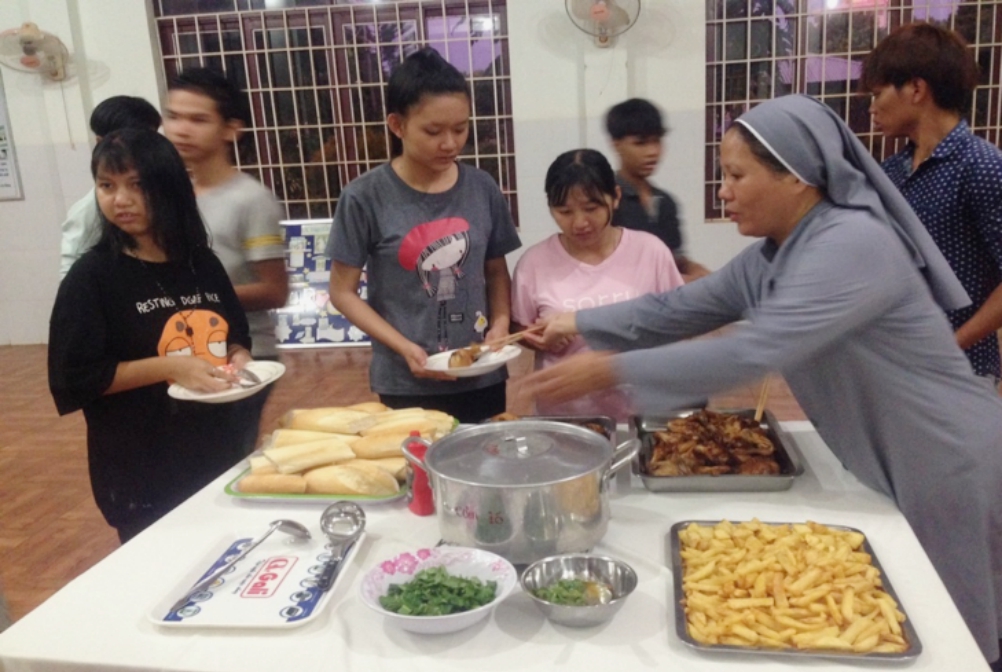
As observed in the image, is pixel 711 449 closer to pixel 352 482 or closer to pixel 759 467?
pixel 759 467

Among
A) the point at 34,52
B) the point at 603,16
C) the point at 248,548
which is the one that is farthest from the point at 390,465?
the point at 34,52

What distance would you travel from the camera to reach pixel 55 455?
149 inches

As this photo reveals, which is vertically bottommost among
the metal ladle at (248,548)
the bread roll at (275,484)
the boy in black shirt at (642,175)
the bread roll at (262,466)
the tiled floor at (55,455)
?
the tiled floor at (55,455)

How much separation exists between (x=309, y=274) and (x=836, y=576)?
5.20m

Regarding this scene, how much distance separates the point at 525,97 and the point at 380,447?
14.3 ft

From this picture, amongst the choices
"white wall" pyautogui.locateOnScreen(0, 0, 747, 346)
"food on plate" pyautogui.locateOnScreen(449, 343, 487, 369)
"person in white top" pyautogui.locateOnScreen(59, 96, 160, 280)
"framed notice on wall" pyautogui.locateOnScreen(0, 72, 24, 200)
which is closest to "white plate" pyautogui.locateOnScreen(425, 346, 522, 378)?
"food on plate" pyautogui.locateOnScreen(449, 343, 487, 369)

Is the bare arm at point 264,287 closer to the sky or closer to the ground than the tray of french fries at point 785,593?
closer to the sky

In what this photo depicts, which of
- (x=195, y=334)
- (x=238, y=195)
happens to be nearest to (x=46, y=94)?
(x=238, y=195)

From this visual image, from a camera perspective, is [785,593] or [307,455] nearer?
[785,593]

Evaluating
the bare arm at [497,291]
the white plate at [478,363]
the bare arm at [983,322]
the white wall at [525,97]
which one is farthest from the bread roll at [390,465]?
the white wall at [525,97]

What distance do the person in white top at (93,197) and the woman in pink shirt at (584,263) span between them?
109 cm

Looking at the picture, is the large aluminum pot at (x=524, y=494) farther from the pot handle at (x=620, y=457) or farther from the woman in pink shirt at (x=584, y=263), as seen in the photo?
the woman in pink shirt at (x=584, y=263)

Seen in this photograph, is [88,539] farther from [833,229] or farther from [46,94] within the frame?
[46,94]

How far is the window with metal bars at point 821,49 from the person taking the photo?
16.9 feet
